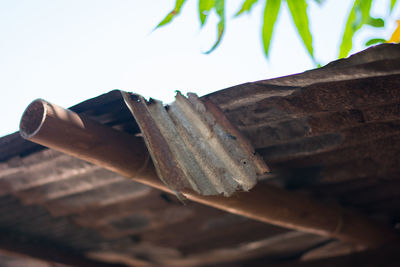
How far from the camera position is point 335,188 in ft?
10.4

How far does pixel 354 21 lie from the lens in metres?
1.89

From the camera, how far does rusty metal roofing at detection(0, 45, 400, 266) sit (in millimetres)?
2074

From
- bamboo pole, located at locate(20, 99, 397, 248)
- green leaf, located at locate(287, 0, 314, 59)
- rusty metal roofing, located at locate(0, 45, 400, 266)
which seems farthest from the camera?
rusty metal roofing, located at locate(0, 45, 400, 266)

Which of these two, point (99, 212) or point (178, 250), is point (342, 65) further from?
point (178, 250)

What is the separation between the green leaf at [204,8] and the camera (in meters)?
1.88

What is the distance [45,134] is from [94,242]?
253cm

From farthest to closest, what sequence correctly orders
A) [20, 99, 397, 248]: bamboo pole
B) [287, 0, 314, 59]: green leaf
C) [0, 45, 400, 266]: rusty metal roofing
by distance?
1. [0, 45, 400, 266]: rusty metal roofing
2. [20, 99, 397, 248]: bamboo pole
3. [287, 0, 314, 59]: green leaf

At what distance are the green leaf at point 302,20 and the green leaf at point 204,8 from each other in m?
0.29

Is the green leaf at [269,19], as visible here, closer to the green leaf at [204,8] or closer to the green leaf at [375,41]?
the green leaf at [204,8]

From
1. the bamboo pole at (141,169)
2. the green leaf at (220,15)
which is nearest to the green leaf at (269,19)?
the green leaf at (220,15)

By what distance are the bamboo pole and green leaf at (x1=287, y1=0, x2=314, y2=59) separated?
33.7 inches

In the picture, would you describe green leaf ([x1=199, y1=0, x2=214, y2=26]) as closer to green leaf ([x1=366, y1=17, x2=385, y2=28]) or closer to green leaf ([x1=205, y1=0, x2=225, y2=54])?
green leaf ([x1=205, y1=0, x2=225, y2=54])

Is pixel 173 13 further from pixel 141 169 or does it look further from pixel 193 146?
pixel 141 169

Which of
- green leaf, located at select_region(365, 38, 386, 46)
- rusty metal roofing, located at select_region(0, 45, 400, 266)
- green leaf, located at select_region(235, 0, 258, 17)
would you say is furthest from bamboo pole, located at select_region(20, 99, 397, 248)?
green leaf, located at select_region(365, 38, 386, 46)
